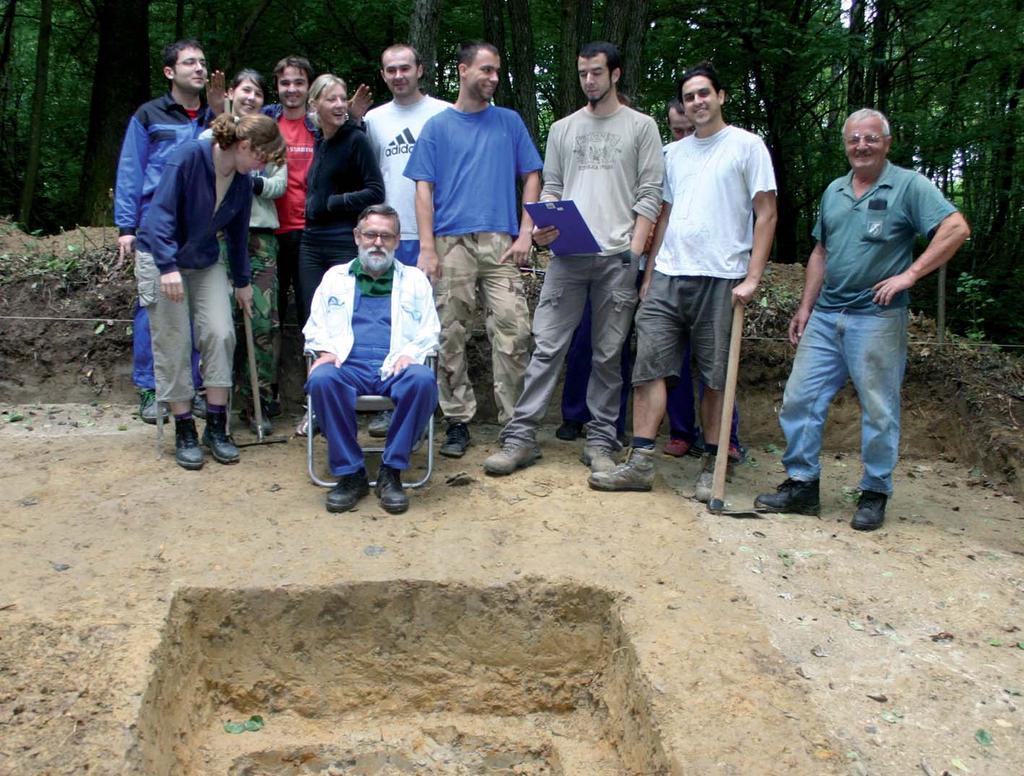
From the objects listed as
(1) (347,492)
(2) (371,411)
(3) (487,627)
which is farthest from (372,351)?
(3) (487,627)

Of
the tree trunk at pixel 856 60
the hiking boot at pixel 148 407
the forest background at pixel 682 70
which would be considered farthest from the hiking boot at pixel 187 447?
the tree trunk at pixel 856 60

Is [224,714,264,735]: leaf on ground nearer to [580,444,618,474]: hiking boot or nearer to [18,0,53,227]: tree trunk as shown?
[580,444,618,474]: hiking boot

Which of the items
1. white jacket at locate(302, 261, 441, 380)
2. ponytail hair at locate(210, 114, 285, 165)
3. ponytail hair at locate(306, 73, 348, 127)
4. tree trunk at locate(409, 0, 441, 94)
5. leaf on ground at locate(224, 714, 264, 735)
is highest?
tree trunk at locate(409, 0, 441, 94)

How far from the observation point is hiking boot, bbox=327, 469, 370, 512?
16.3ft

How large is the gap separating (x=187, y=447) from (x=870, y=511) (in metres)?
3.94

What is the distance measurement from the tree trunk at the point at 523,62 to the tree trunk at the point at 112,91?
425cm

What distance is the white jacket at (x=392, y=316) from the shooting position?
5.22m

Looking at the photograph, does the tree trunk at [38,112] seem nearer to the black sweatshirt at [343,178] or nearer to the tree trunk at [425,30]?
the tree trunk at [425,30]

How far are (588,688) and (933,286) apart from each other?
8629 millimetres

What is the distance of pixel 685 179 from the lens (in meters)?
5.21

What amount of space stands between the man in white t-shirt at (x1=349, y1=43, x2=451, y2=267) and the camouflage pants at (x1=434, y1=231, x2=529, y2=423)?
306 millimetres

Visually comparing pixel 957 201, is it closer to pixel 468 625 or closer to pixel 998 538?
pixel 998 538

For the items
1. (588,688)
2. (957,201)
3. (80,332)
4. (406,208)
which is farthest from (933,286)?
(80,332)

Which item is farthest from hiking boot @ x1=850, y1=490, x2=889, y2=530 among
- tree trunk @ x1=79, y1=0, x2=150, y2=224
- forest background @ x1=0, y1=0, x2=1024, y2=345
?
tree trunk @ x1=79, y1=0, x2=150, y2=224
